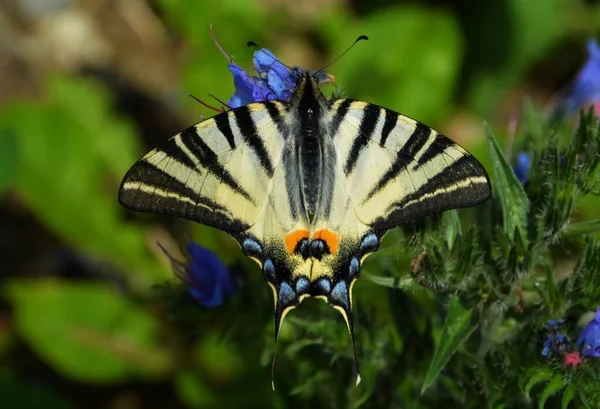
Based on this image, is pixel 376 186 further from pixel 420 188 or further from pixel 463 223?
pixel 463 223

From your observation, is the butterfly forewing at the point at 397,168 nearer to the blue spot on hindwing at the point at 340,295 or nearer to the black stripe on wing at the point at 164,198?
the blue spot on hindwing at the point at 340,295

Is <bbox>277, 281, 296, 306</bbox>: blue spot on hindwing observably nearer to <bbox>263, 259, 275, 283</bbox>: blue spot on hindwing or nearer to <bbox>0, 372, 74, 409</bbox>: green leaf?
<bbox>263, 259, 275, 283</bbox>: blue spot on hindwing

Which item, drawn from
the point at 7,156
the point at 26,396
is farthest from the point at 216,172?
the point at 7,156

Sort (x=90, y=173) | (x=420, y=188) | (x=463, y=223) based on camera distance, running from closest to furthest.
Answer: (x=420, y=188) → (x=463, y=223) → (x=90, y=173)

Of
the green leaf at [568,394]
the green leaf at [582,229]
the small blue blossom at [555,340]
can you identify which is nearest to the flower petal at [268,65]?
the green leaf at [582,229]

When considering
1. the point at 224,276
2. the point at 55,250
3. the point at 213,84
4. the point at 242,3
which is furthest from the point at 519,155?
the point at 55,250

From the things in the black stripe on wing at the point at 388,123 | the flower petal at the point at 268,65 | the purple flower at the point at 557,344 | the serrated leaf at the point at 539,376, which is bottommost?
the serrated leaf at the point at 539,376

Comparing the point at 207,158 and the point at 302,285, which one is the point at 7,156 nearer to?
the point at 207,158
